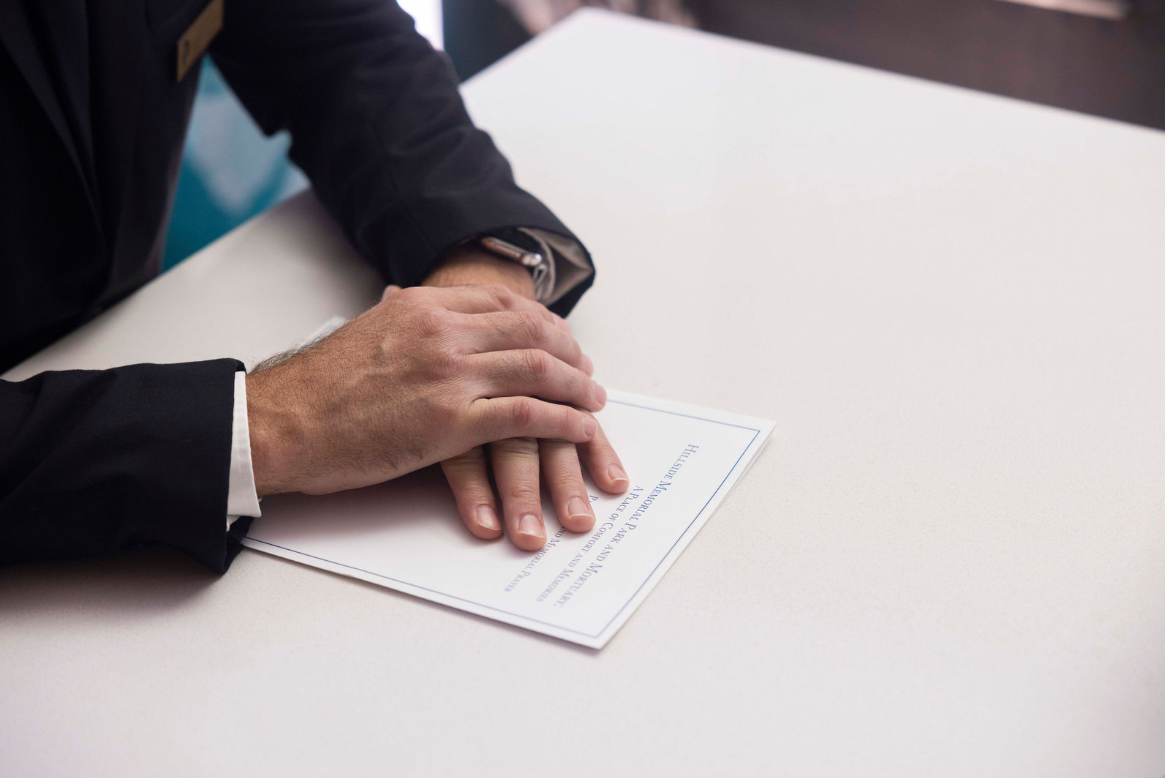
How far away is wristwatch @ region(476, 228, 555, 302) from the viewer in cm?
87

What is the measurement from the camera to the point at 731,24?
2.95 meters

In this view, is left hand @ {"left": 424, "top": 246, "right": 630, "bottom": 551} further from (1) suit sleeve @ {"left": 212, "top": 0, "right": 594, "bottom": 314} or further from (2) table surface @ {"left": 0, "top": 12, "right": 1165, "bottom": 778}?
(1) suit sleeve @ {"left": 212, "top": 0, "right": 594, "bottom": 314}

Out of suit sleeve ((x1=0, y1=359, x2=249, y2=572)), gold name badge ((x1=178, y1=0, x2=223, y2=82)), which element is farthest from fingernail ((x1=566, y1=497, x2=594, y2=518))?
gold name badge ((x1=178, y1=0, x2=223, y2=82))

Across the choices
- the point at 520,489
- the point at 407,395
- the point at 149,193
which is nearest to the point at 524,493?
the point at 520,489

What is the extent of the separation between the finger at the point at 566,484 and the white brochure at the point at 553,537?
1 cm

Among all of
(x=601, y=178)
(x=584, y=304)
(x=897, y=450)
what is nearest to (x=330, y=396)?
(x=584, y=304)

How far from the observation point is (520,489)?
0.64m

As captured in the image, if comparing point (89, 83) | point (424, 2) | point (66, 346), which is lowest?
point (424, 2)

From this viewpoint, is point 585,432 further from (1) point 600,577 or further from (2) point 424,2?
(2) point 424,2

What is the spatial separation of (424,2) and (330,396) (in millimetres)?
2749

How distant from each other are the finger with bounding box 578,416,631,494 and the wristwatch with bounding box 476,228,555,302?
8.8 inches

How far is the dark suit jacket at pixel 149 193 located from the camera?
0.59 m

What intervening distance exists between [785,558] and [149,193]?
0.79m

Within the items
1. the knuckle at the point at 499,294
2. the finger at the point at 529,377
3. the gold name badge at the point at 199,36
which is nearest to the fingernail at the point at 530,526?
the finger at the point at 529,377
